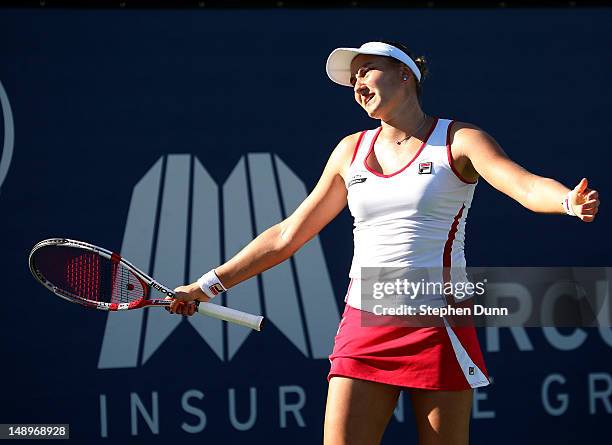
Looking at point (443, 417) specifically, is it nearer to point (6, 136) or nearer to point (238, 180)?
point (238, 180)

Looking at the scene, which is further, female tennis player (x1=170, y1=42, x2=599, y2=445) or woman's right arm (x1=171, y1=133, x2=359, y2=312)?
woman's right arm (x1=171, y1=133, x2=359, y2=312)

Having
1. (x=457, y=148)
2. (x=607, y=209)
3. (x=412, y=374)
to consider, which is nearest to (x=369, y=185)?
(x=457, y=148)

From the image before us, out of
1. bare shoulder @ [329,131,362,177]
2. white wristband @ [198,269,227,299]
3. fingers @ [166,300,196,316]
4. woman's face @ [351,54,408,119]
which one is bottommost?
fingers @ [166,300,196,316]

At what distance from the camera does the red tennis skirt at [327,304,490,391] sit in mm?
3094

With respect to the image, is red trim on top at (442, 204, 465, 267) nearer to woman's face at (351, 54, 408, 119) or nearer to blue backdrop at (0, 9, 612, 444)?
woman's face at (351, 54, 408, 119)

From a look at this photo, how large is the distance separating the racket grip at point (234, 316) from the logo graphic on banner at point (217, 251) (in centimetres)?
108

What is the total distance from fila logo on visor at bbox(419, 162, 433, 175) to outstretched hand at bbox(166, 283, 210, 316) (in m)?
0.88

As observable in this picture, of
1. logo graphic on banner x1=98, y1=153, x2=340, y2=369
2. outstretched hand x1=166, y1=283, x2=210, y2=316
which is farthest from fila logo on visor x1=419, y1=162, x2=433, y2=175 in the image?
logo graphic on banner x1=98, y1=153, x2=340, y2=369

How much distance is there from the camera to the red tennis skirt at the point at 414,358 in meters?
3.09

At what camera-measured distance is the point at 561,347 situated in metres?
4.73

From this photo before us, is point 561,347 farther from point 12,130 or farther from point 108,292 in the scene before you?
point 12,130

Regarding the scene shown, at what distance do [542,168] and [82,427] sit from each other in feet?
7.64

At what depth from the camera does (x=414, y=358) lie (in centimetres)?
312

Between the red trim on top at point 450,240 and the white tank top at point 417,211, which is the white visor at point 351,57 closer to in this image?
the white tank top at point 417,211
